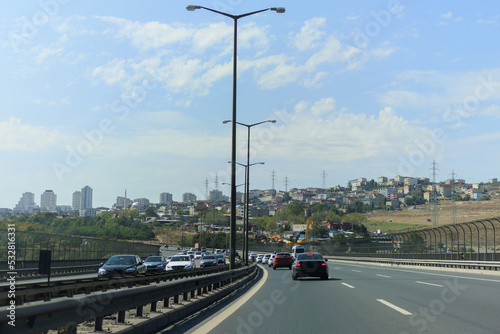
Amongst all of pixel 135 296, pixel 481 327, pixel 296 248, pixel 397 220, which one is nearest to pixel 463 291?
pixel 481 327

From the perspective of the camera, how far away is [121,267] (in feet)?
86.2

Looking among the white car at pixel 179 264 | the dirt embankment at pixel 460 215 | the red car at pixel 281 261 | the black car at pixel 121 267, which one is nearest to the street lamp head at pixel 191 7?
the black car at pixel 121 267

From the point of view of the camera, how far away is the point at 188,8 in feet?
81.6

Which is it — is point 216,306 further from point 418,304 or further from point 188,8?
point 188,8

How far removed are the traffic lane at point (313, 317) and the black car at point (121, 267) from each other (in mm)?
12182

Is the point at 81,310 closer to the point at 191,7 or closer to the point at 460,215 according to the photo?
the point at 191,7

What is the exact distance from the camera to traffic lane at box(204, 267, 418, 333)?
9672 mm

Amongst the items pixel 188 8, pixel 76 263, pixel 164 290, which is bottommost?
pixel 76 263

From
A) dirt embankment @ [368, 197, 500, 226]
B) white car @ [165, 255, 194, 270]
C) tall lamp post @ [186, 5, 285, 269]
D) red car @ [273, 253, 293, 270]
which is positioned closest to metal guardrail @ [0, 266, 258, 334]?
tall lamp post @ [186, 5, 285, 269]

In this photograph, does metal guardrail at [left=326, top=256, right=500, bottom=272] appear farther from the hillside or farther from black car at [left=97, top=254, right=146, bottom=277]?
the hillside

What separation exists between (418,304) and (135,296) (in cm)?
786

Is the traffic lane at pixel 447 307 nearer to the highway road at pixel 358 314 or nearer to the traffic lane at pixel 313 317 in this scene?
the highway road at pixel 358 314

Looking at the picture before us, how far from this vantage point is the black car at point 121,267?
1019 inches

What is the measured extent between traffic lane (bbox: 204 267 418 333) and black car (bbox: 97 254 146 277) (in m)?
12.2
